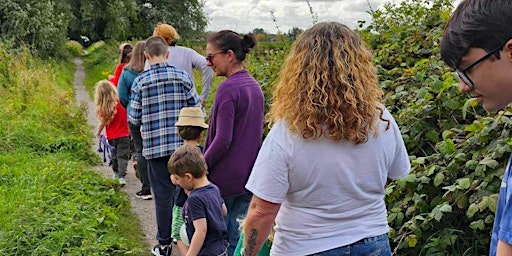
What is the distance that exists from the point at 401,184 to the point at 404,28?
3.48 meters

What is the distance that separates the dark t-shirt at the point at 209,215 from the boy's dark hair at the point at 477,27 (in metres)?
2.46

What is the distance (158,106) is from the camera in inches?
196

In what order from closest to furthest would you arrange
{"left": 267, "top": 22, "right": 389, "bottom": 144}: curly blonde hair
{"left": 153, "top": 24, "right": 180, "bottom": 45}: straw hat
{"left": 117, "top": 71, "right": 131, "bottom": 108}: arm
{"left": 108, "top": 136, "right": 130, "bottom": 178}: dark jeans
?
{"left": 267, "top": 22, "right": 389, "bottom": 144}: curly blonde hair < {"left": 117, "top": 71, "right": 131, "bottom": 108}: arm < {"left": 153, "top": 24, "right": 180, "bottom": 45}: straw hat < {"left": 108, "top": 136, "right": 130, "bottom": 178}: dark jeans

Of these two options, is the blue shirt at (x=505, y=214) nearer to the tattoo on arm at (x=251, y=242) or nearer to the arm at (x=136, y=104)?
the tattoo on arm at (x=251, y=242)

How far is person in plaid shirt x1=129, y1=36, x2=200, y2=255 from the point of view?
4957 millimetres

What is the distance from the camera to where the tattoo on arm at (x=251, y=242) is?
8.34 feet

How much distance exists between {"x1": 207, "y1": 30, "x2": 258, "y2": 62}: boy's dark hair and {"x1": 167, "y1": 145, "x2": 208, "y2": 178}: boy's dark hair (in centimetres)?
71

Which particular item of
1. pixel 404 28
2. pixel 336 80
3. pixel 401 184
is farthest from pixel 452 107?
pixel 404 28

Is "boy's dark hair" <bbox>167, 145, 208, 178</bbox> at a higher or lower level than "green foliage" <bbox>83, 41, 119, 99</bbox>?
higher

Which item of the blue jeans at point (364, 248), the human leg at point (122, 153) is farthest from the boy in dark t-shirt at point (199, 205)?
the human leg at point (122, 153)

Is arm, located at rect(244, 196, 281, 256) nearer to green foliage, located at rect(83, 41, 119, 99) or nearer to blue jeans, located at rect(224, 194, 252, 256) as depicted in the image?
blue jeans, located at rect(224, 194, 252, 256)

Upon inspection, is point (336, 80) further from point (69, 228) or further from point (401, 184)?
point (69, 228)

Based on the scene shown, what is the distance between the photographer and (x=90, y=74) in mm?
26188

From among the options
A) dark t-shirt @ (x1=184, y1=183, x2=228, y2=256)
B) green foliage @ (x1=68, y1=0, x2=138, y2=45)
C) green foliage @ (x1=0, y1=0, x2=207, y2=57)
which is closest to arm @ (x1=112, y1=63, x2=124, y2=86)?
dark t-shirt @ (x1=184, y1=183, x2=228, y2=256)
